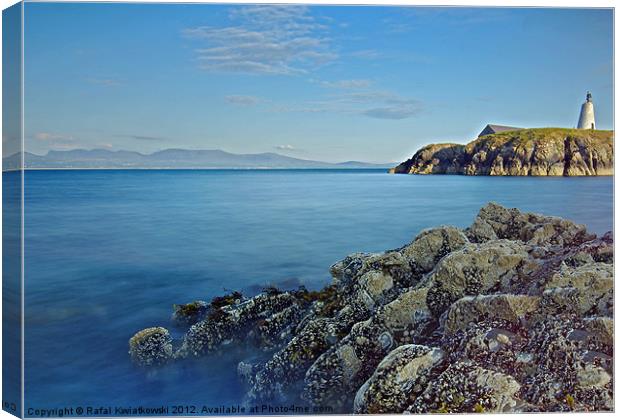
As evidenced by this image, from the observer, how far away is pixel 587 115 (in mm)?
6652

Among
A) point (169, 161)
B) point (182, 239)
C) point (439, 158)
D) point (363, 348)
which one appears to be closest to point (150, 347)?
point (182, 239)

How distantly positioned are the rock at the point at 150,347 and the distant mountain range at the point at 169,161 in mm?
1818

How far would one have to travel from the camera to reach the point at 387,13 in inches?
254

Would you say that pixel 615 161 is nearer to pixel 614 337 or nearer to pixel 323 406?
pixel 614 337

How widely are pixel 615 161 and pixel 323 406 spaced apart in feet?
13.6

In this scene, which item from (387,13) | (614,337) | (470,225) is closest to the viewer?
(614,337)

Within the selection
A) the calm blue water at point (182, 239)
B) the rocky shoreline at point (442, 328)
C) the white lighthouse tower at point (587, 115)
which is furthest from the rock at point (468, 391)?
the white lighthouse tower at point (587, 115)

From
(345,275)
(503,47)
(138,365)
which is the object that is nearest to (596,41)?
(503,47)

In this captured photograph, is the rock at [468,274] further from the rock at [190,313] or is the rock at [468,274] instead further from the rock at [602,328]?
the rock at [190,313]

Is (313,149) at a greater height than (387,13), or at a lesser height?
lesser

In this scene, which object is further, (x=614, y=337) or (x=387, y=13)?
(x=387, y=13)

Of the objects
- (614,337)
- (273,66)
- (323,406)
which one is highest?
(273,66)

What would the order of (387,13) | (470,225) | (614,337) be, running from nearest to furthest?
(614,337) < (387,13) < (470,225)

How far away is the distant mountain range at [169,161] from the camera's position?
6.30m
